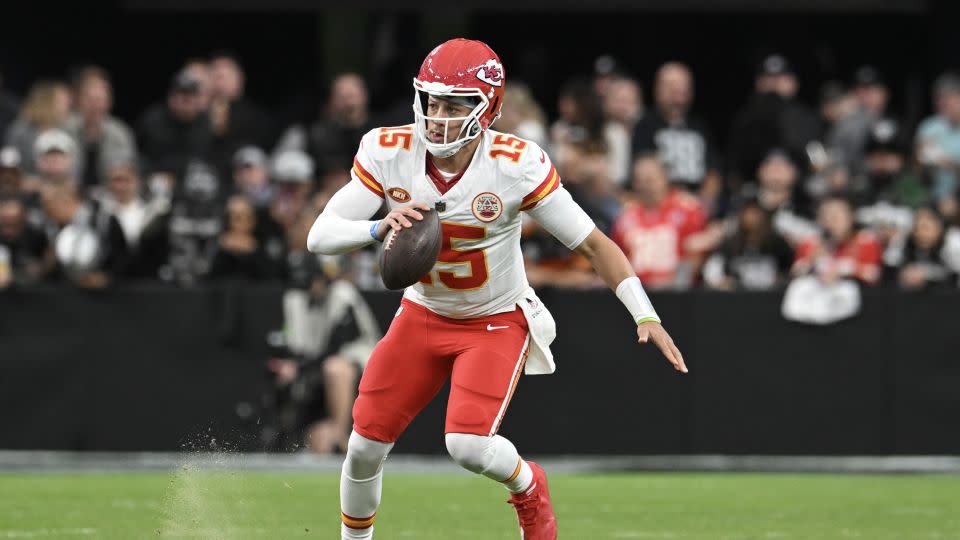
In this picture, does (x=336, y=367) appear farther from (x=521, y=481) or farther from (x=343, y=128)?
(x=521, y=481)

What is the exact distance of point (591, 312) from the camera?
12250 mm

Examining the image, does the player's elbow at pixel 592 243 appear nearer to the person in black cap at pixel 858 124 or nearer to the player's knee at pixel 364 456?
the player's knee at pixel 364 456

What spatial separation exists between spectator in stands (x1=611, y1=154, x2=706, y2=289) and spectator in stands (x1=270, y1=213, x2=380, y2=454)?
1.90 metres

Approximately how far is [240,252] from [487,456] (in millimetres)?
5975

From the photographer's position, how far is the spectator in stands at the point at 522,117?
12422 millimetres

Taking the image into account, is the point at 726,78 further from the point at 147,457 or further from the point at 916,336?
the point at 147,457

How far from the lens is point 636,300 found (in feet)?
22.8

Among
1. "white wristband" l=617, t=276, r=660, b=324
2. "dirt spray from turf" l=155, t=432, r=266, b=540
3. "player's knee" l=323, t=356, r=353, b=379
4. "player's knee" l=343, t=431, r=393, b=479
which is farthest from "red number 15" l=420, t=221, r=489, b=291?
"player's knee" l=323, t=356, r=353, b=379

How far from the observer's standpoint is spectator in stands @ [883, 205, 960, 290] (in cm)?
1212

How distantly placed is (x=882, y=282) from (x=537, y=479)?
575 centimetres

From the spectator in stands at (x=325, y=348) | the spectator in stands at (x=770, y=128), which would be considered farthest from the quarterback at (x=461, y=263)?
the spectator in stands at (x=770, y=128)

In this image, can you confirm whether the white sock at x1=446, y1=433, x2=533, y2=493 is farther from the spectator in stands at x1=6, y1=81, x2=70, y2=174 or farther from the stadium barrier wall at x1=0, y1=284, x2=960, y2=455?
the spectator in stands at x1=6, y1=81, x2=70, y2=174

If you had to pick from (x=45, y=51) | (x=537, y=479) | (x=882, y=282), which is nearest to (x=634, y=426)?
(x=882, y=282)

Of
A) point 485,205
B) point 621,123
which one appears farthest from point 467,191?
point 621,123
